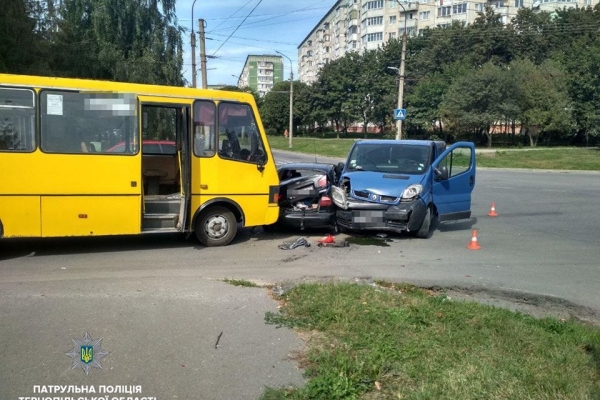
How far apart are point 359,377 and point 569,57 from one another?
211 feet

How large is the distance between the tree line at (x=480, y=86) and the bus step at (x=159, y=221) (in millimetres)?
41191

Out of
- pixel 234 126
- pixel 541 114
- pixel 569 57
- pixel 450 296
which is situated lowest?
pixel 450 296

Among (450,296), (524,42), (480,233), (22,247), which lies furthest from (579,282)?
(524,42)

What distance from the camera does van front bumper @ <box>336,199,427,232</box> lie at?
9.83 m

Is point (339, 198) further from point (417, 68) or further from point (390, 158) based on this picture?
point (417, 68)

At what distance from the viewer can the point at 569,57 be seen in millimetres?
58906

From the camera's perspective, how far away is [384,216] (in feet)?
32.4

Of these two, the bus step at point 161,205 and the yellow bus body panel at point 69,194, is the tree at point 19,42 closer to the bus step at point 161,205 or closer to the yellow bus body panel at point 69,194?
the yellow bus body panel at point 69,194

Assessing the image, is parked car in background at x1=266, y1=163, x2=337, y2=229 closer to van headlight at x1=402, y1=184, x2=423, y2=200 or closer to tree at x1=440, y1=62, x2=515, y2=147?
van headlight at x1=402, y1=184, x2=423, y2=200

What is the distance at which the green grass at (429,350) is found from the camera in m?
3.82

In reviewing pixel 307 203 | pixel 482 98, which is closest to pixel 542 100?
pixel 482 98

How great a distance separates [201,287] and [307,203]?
4.09 metres

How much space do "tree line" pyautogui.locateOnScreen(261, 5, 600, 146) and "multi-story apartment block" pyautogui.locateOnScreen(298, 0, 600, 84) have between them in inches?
242

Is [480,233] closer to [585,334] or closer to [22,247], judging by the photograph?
[585,334]
